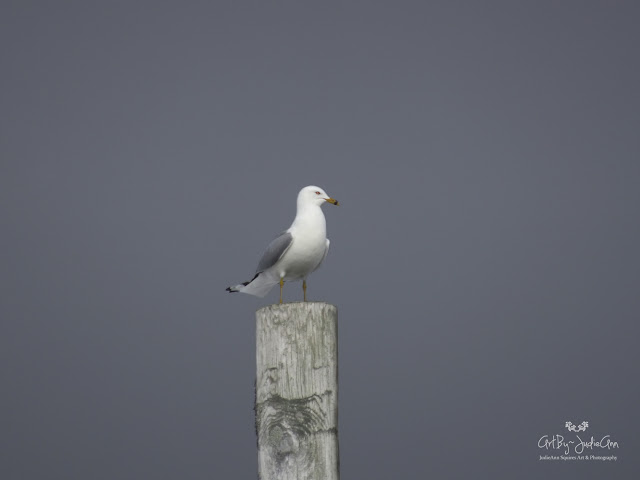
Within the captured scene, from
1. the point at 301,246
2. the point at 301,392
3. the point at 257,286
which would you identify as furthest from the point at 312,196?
the point at 301,392

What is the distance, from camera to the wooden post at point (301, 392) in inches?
178

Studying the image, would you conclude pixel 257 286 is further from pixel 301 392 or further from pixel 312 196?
pixel 301 392

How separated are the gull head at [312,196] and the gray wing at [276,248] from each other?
42cm

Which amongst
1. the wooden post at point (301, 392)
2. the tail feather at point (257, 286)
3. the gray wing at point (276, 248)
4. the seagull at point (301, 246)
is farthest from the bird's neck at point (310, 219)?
the wooden post at point (301, 392)

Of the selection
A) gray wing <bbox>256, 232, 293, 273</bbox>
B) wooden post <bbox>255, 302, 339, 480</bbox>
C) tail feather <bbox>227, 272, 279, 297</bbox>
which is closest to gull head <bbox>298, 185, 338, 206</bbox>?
gray wing <bbox>256, 232, 293, 273</bbox>

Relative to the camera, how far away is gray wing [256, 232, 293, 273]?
7.24 m

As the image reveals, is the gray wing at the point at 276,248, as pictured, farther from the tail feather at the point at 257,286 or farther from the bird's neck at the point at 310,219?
the tail feather at the point at 257,286

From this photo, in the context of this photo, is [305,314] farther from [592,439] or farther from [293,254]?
[592,439]

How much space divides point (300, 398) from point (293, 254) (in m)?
2.84

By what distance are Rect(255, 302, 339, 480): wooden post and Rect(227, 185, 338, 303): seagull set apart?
251 centimetres

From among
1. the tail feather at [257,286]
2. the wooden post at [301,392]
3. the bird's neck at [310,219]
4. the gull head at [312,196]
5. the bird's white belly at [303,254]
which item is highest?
the gull head at [312,196]

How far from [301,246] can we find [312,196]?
61 centimetres

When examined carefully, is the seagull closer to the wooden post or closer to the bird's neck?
the bird's neck

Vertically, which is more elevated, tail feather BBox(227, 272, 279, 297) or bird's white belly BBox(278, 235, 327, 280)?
bird's white belly BBox(278, 235, 327, 280)
